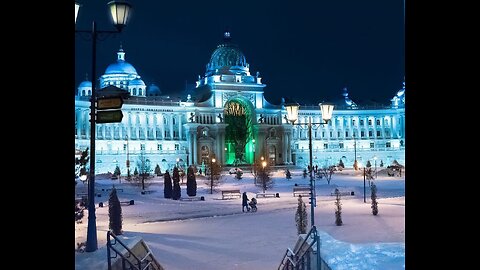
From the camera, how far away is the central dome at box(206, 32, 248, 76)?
81213 millimetres

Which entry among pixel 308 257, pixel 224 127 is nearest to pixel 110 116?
pixel 308 257

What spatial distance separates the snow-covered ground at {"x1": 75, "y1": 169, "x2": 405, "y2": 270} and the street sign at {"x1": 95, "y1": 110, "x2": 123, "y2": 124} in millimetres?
2201

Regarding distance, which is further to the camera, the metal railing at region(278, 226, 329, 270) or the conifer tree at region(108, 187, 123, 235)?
the conifer tree at region(108, 187, 123, 235)

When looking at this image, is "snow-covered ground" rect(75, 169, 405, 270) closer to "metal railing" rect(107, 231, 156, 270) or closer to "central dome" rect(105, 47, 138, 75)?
"metal railing" rect(107, 231, 156, 270)

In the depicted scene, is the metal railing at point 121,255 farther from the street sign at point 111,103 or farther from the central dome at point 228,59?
the central dome at point 228,59

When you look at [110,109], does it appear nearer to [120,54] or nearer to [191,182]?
[191,182]

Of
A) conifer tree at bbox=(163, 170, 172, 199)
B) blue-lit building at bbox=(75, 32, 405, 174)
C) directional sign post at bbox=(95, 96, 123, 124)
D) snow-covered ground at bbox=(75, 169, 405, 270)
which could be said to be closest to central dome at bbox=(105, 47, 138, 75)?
blue-lit building at bbox=(75, 32, 405, 174)

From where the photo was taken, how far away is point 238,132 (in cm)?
7775
